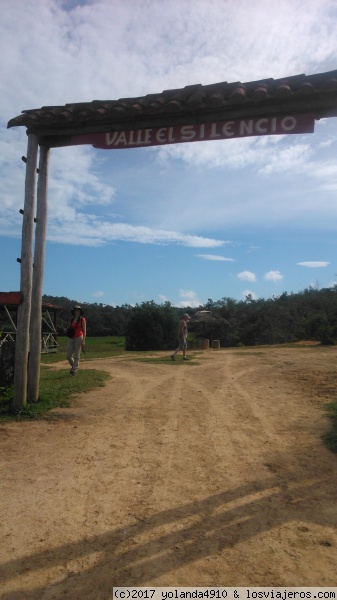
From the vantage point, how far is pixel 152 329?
2830 centimetres

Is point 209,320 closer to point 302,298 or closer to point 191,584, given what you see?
point 302,298

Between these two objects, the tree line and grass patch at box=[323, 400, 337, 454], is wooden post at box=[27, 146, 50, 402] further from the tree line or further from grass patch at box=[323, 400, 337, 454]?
the tree line

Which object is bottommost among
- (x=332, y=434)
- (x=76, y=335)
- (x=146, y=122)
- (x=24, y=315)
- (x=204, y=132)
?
(x=332, y=434)

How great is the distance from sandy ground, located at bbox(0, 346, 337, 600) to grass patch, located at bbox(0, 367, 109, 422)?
35 cm

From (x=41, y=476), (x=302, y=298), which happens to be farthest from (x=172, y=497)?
(x=302, y=298)

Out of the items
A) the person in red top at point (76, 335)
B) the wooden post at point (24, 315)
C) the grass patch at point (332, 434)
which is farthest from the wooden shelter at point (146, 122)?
the grass patch at point (332, 434)

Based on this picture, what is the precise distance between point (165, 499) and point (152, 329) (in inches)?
976

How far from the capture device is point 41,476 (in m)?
4.02

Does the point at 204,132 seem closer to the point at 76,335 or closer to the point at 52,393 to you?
the point at 52,393

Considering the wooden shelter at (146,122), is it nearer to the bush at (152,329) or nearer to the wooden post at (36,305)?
the wooden post at (36,305)

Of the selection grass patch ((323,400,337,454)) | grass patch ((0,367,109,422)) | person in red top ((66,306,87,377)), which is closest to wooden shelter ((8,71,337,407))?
grass patch ((0,367,109,422))

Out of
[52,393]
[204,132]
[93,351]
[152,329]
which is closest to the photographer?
[204,132]

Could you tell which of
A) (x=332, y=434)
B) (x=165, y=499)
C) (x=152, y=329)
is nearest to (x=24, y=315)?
(x=165, y=499)

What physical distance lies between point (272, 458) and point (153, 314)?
2445cm
